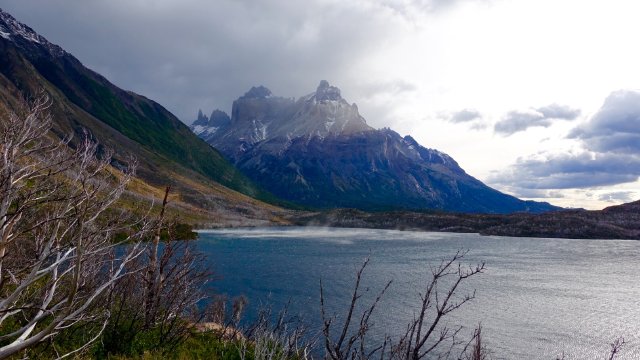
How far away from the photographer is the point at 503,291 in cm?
6462

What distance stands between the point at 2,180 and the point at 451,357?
121 ft

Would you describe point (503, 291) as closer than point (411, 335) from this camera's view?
No

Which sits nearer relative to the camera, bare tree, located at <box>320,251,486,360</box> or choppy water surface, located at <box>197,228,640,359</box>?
bare tree, located at <box>320,251,486,360</box>

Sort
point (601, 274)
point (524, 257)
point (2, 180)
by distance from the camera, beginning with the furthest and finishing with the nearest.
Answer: point (524, 257) → point (601, 274) → point (2, 180)

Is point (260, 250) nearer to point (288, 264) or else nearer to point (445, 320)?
Result: point (288, 264)

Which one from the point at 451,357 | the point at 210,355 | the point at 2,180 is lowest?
the point at 451,357

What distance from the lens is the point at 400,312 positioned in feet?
167

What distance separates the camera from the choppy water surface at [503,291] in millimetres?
43344

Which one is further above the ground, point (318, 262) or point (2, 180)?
point (2, 180)

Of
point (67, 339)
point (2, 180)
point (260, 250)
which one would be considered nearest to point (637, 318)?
point (67, 339)

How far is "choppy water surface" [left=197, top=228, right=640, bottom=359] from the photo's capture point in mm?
43344

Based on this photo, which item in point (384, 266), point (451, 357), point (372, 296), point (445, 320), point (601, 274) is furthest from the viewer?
point (384, 266)

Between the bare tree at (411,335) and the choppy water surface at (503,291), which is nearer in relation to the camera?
the bare tree at (411,335)

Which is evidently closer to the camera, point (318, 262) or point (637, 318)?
point (637, 318)
